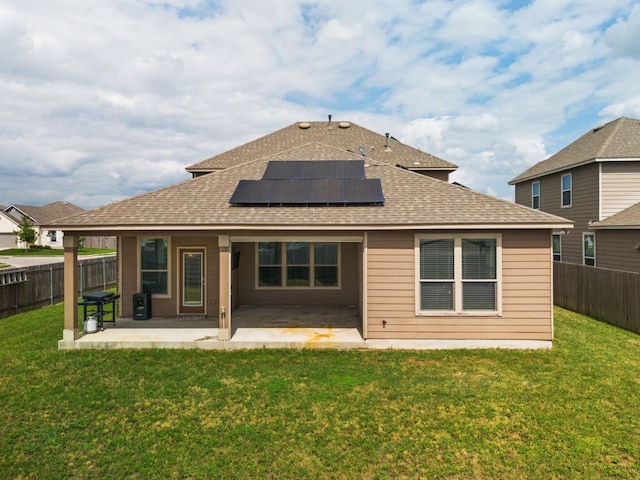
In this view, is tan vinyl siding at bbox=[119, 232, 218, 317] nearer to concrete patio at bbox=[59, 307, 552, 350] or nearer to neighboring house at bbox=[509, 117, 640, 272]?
concrete patio at bbox=[59, 307, 552, 350]

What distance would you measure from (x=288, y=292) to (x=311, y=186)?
369 cm

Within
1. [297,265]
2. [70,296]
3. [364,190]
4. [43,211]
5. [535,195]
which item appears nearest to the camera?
[70,296]

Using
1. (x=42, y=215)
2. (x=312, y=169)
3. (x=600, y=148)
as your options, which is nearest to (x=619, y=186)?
(x=600, y=148)

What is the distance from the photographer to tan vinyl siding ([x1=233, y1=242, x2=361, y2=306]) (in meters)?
11.8

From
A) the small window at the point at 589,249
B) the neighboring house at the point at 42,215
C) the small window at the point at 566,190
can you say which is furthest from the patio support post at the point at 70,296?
the neighboring house at the point at 42,215

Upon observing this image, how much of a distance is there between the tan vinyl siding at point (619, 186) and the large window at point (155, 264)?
16.2 m

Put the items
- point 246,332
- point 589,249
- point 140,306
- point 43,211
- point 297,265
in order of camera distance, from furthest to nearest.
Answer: point 43,211 < point 589,249 < point 297,265 < point 140,306 < point 246,332

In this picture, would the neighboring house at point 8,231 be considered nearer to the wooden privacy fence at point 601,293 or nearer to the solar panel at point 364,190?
the solar panel at point 364,190

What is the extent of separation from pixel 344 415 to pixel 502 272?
493 cm

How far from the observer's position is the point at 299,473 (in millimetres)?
4230

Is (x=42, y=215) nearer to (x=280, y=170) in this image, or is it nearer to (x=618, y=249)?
(x=280, y=170)

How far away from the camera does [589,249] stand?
16.1 meters

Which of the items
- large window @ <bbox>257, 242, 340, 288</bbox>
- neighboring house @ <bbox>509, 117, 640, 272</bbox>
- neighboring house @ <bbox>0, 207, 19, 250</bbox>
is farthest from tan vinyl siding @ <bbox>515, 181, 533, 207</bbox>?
neighboring house @ <bbox>0, 207, 19, 250</bbox>

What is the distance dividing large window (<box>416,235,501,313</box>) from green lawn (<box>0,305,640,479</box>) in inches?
40.8
